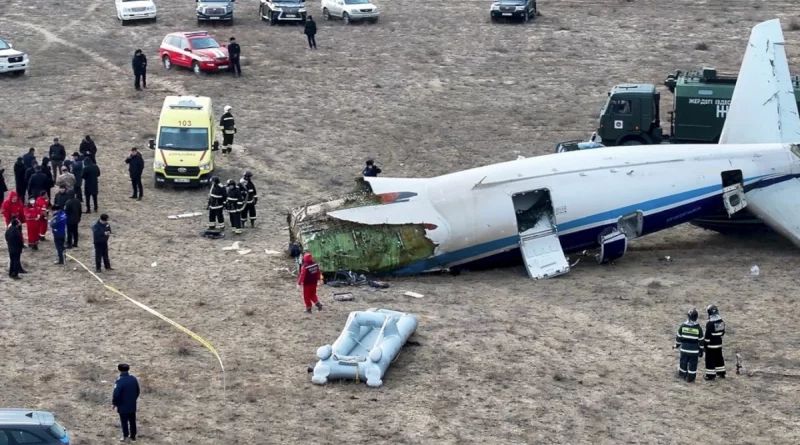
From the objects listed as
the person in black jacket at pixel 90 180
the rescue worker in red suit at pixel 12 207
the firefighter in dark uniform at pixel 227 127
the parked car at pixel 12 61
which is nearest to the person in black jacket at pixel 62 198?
the rescue worker in red suit at pixel 12 207

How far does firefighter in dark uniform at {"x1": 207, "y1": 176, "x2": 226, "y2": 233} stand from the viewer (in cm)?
3338

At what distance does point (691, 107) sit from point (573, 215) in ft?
27.7

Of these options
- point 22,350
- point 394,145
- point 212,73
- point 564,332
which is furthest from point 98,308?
point 212,73

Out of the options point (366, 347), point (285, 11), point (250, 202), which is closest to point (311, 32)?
point (285, 11)

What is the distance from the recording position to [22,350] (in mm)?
25359

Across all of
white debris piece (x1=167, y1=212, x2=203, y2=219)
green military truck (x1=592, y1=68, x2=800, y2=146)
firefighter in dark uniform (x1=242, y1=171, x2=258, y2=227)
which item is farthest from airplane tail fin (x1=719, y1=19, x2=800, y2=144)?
white debris piece (x1=167, y1=212, x2=203, y2=219)

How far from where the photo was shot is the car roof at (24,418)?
19.1 metres

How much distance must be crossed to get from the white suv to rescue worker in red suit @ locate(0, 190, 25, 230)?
2761 cm

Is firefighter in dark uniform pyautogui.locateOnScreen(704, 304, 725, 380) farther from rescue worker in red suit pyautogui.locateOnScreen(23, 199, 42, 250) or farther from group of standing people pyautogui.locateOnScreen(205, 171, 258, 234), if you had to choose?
rescue worker in red suit pyautogui.locateOnScreen(23, 199, 42, 250)

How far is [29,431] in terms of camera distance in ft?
62.5

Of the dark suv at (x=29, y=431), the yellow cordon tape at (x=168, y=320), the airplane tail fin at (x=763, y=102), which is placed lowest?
the yellow cordon tape at (x=168, y=320)

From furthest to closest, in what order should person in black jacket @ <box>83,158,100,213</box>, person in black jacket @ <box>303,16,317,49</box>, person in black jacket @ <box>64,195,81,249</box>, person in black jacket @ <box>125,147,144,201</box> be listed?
1. person in black jacket @ <box>303,16,317,49</box>
2. person in black jacket @ <box>125,147,144,201</box>
3. person in black jacket @ <box>83,158,100,213</box>
4. person in black jacket @ <box>64,195,81,249</box>

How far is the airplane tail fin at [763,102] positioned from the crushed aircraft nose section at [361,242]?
9374 millimetres

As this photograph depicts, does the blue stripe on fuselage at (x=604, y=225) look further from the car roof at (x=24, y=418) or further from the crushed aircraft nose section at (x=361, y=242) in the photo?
the car roof at (x=24, y=418)
